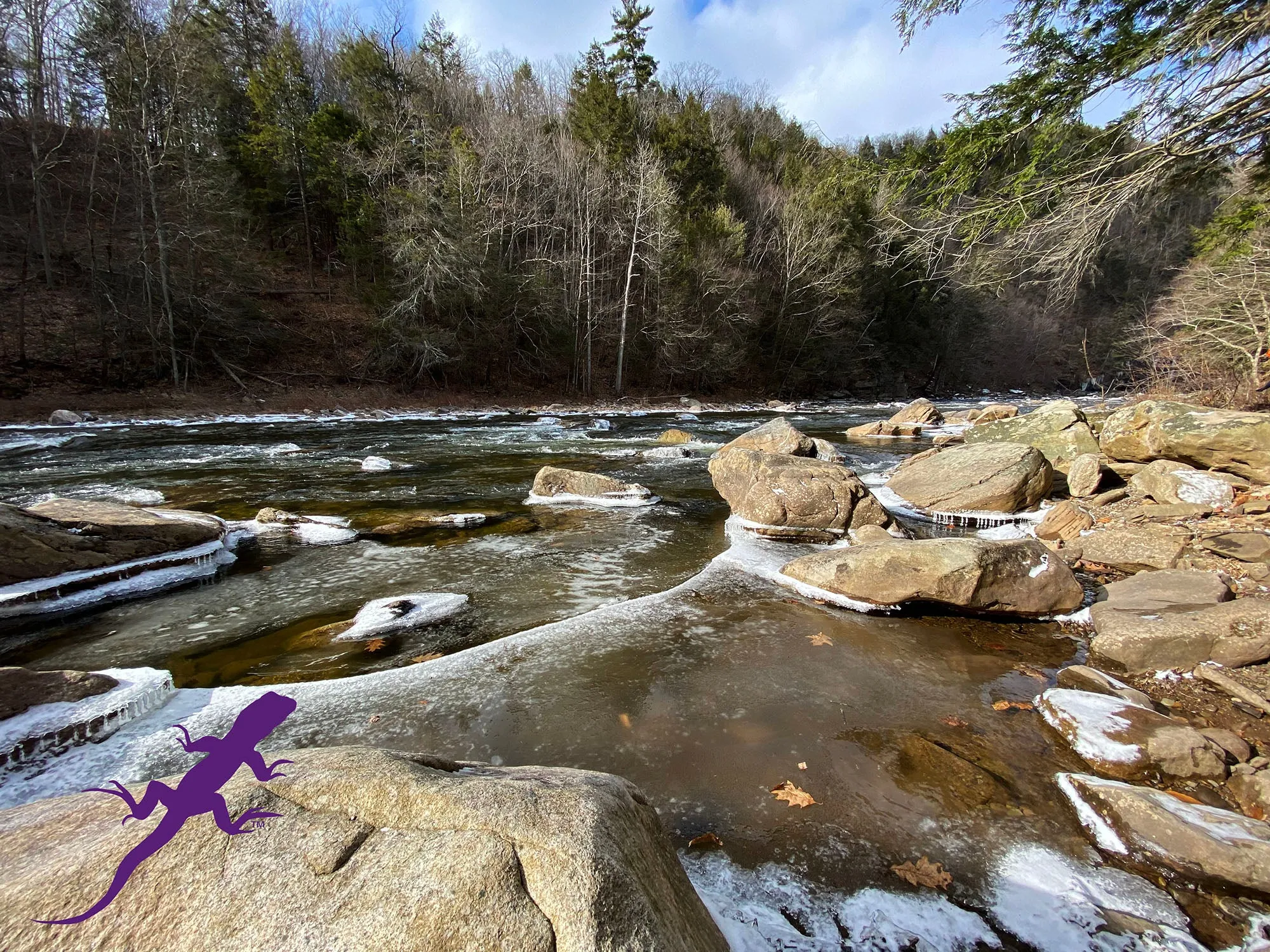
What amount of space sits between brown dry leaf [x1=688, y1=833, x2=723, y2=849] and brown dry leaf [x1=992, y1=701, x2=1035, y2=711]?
2196 mm

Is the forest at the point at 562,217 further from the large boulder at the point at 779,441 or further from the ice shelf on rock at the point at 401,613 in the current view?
the ice shelf on rock at the point at 401,613

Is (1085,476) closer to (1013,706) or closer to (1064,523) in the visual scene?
(1064,523)

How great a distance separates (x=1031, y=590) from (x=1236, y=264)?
40.2 ft

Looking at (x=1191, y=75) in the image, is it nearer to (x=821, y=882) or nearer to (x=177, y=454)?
(x=821, y=882)

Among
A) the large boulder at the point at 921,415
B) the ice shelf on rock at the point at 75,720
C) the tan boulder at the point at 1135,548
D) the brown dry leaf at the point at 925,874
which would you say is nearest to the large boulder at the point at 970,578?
the tan boulder at the point at 1135,548

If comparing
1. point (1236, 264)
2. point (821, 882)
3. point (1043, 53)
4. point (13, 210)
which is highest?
point (13, 210)

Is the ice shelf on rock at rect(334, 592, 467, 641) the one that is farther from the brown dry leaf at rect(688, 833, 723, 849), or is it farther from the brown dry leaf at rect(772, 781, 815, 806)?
the brown dry leaf at rect(772, 781, 815, 806)

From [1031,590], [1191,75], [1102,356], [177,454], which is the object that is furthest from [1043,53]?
[1102,356]

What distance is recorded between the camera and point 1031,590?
4738 millimetres

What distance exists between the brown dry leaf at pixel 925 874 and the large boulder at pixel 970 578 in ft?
8.78

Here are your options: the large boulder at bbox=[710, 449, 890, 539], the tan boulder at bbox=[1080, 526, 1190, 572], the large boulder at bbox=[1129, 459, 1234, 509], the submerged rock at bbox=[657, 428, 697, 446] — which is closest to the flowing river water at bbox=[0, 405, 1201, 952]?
the large boulder at bbox=[710, 449, 890, 539]

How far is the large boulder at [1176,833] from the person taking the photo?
89.6 inches

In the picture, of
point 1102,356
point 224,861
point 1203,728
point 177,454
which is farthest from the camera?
point 1102,356

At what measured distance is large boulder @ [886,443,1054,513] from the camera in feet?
24.8
